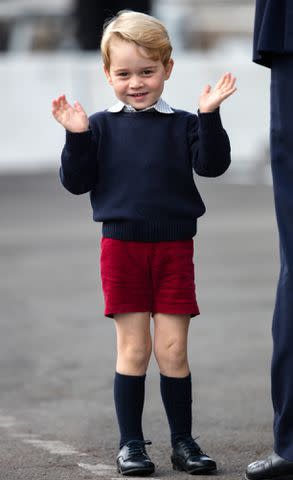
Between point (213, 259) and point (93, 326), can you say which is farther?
point (213, 259)

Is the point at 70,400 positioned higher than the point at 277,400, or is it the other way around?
the point at 277,400

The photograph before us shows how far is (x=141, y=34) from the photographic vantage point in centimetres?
539

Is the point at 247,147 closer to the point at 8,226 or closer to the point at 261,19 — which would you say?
the point at 8,226


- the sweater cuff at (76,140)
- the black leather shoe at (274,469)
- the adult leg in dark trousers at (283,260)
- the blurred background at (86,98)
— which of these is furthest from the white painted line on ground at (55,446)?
the blurred background at (86,98)

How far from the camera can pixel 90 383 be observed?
7.39 meters

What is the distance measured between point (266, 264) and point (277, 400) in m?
6.75

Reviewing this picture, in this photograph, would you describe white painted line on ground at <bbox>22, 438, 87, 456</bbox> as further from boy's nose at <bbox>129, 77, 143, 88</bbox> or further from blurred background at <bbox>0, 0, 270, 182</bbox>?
blurred background at <bbox>0, 0, 270, 182</bbox>

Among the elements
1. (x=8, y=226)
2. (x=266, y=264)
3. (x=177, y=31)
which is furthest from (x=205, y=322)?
(x=177, y=31)

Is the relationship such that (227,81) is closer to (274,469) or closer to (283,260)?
(283,260)

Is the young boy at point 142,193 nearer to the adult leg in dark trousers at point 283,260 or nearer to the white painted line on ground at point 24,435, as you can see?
the adult leg in dark trousers at point 283,260

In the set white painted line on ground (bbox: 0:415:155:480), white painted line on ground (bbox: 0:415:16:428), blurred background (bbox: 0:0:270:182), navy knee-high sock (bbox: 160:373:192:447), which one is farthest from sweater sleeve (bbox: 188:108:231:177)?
blurred background (bbox: 0:0:270:182)

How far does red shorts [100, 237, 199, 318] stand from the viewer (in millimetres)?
5453

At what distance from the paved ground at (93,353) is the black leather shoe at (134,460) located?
56 millimetres

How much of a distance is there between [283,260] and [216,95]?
61 centimetres
